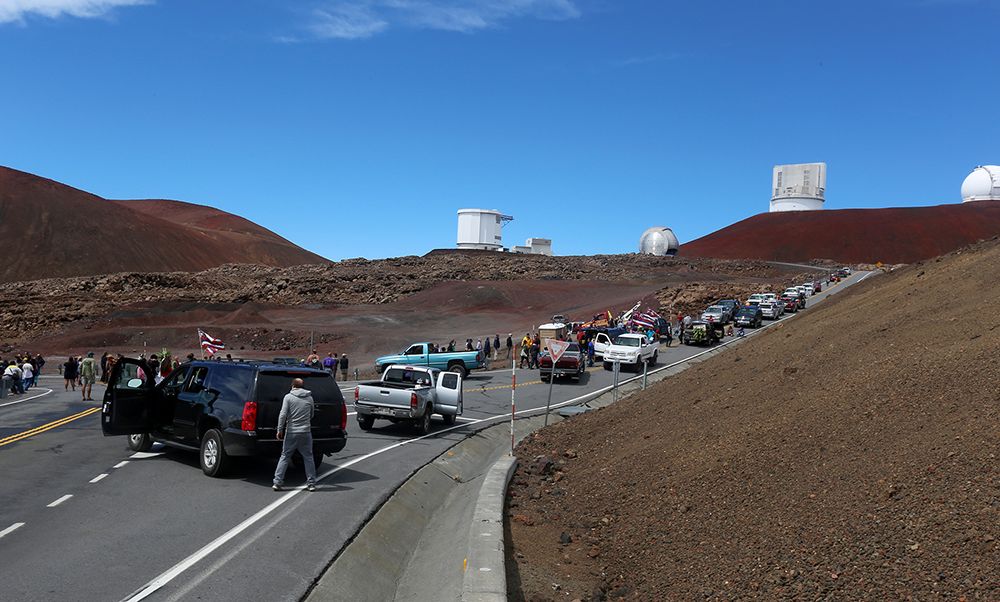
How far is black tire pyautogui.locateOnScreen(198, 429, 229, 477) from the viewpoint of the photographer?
10.9m

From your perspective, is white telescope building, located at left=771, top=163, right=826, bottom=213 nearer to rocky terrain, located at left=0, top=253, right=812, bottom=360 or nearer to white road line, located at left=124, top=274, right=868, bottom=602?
rocky terrain, located at left=0, top=253, right=812, bottom=360

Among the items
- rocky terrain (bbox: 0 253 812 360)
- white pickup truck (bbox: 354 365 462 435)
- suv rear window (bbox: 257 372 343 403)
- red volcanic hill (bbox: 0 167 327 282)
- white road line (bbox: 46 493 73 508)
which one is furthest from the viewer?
red volcanic hill (bbox: 0 167 327 282)

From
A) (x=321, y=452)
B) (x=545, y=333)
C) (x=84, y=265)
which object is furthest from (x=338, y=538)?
(x=84, y=265)

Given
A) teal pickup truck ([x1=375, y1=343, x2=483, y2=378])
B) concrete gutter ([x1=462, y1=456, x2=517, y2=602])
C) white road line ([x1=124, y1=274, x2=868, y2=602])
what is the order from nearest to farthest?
concrete gutter ([x1=462, y1=456, x2=517, y2=602])
white road line ([x1=124, y1=274, x2=868, y2=602])
teal pickup truck ([x1=375, y1=343, x2=483, y2=378])

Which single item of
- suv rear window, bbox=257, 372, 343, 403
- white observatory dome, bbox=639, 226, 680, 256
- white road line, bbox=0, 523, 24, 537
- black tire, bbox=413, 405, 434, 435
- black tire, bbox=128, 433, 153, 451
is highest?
white observatory dome, bbox=639, 226, 680, 256

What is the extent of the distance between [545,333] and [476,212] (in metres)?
95.4

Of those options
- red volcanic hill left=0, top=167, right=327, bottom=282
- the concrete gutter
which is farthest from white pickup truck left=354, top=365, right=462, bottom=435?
red volcanic hill left=0, top=167, right=327, bottom=282

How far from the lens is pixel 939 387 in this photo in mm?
8672

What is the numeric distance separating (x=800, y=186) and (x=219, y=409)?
15675 centimetres

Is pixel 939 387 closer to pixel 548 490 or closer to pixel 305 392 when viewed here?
pixel 548 490

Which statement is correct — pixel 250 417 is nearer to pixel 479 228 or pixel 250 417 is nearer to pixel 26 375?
pixel 26 375

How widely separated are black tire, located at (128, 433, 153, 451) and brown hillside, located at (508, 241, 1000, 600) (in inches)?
243

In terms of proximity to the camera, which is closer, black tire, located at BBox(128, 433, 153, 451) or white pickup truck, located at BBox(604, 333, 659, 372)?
black tire, located at BBox(128, 433, 153, 451)

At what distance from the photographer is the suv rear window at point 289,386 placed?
35.9ft
